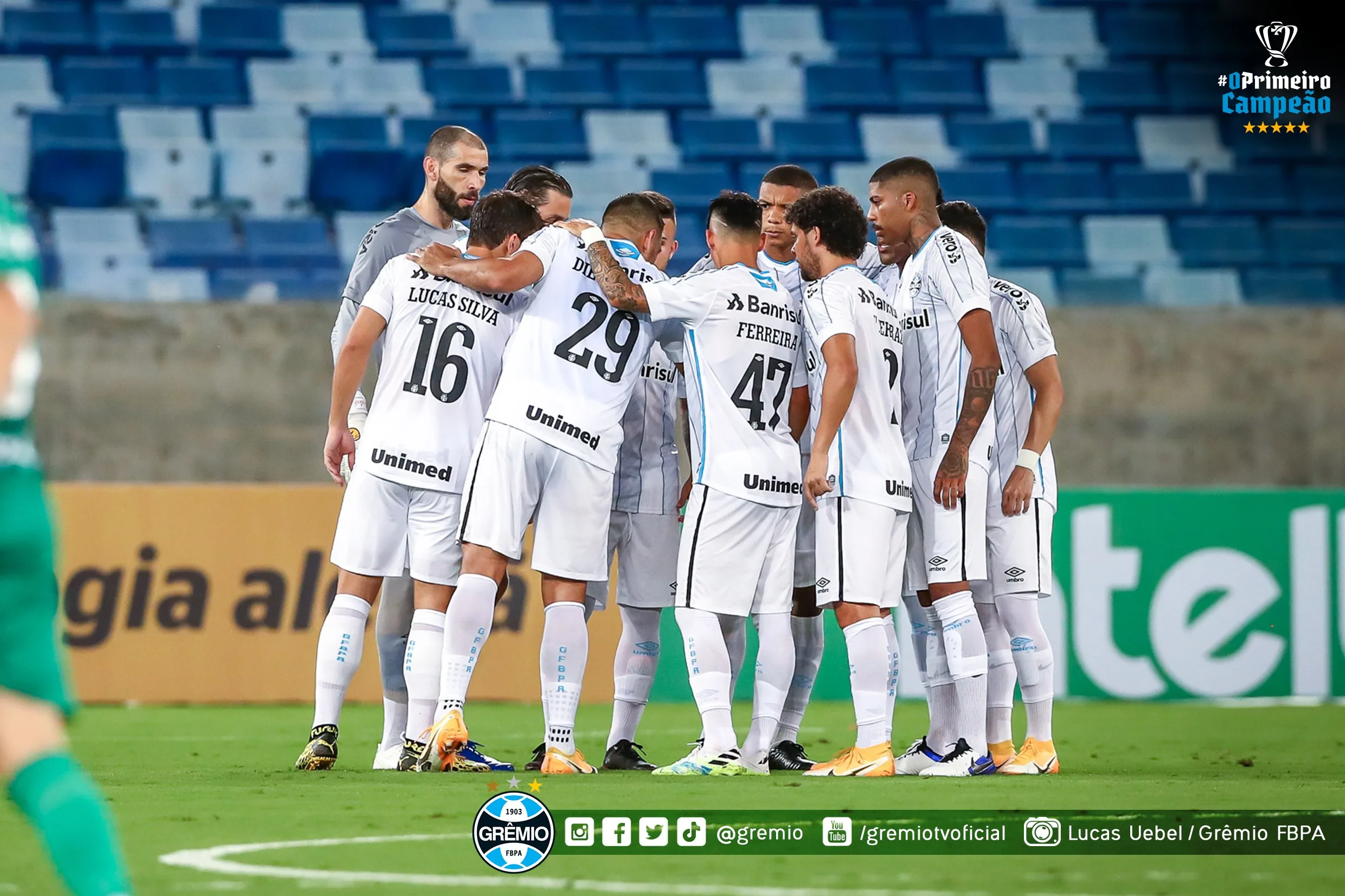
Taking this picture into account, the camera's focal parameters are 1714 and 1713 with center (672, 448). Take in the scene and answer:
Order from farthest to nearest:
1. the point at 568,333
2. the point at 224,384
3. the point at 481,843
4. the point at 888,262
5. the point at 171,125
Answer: the point at 171,125 → the point at 224,384 → the point at 888,262 → the point at 568,333 → the point at 481,843

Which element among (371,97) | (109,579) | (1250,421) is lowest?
(109,579)

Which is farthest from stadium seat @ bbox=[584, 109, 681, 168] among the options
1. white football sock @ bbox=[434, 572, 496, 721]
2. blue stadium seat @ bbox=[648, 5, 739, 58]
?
white football sock @ bbox=[434, 572, 496, 721]

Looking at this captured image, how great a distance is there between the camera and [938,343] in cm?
655

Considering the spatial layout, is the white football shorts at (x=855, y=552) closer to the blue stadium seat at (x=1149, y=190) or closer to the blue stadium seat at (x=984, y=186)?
the blue stadium seat at (x=984, y=186)

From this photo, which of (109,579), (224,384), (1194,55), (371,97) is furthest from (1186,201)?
(109,579)

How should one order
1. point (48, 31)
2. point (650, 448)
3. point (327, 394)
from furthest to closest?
point (48, 31)
point (327, 394)
point (650, 448)

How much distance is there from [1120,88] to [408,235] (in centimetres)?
1006

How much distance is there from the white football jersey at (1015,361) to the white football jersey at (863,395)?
63cm

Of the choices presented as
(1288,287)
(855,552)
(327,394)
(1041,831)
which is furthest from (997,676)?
(1288,287)

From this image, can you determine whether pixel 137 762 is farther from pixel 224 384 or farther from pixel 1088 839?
pixel 224 384

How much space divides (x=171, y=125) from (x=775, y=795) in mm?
10213

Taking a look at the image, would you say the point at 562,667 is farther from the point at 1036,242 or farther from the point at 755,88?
the point at 755,88

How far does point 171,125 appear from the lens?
13.7m

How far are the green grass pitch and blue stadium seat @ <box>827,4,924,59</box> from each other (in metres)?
8.14
